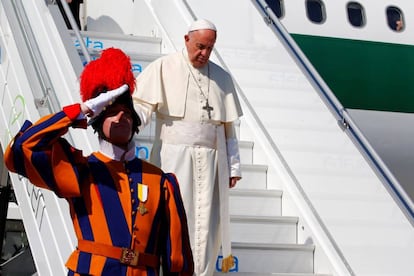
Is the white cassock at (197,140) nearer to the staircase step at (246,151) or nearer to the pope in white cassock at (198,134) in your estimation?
the pope in white cassock at (198,134)

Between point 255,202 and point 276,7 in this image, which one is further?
point 276,7

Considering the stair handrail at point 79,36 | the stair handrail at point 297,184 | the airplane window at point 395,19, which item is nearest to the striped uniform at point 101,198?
the stair handrail at point 79,36

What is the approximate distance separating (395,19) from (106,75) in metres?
7.11

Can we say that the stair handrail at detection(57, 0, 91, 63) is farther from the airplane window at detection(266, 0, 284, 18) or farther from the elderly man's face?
the airplane window at detection(266, 0, 284, 18)

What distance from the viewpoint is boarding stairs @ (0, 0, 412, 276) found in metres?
4.29

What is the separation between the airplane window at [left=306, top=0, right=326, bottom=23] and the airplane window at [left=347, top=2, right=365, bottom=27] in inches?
13.0

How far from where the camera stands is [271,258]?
4.72 meters

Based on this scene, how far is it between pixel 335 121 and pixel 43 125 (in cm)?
315

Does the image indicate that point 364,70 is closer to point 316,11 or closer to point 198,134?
point 316,11

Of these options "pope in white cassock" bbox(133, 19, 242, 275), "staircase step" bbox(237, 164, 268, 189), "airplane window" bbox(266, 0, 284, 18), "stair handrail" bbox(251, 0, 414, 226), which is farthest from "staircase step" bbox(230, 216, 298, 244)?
"airplane window" bbox(266, 0, 284, 18)

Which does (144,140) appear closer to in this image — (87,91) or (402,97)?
(87,91)

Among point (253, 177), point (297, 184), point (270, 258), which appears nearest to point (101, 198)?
point (270, 258)

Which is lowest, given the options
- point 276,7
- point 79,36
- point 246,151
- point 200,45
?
point 246,151

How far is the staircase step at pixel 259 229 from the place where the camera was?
495 centimetres
